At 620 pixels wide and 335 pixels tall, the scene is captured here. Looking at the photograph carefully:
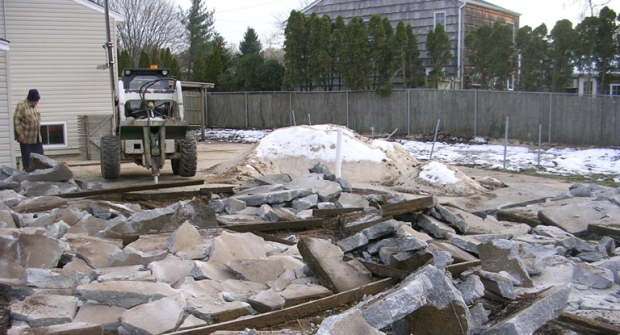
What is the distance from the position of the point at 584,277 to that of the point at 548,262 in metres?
0.64

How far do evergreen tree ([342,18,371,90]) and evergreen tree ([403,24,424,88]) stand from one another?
5.82ft

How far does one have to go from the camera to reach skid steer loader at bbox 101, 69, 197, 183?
1295cm

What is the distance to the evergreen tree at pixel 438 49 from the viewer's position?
27781mm

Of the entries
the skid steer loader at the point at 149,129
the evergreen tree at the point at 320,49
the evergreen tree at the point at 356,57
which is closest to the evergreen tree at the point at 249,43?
the evergreen tree at the point at 320,49

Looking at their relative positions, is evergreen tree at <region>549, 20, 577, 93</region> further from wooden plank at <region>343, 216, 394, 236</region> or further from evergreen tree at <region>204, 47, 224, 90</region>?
evergreen tree at <region>204, 47, 224, 90</region>

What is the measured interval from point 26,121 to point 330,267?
949 centimetres

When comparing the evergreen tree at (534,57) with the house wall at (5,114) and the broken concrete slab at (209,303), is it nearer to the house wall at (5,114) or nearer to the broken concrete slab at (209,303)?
the house wall at (5,114)

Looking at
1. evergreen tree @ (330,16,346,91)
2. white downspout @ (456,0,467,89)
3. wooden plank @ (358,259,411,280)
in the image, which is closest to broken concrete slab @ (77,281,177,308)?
wooden plank @ (358,259,411,280)

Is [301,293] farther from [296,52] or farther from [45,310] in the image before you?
[296,52]

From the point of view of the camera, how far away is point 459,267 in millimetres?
6047

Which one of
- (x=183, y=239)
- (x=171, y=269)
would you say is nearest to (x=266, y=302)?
(x=171, y=269)

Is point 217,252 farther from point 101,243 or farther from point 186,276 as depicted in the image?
point 101,243

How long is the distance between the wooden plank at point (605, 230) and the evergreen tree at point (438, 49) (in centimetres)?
2002

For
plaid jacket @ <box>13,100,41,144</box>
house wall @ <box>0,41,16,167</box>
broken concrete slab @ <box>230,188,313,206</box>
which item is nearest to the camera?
broken concrete slab @ <box>230,188,313,206</box>
